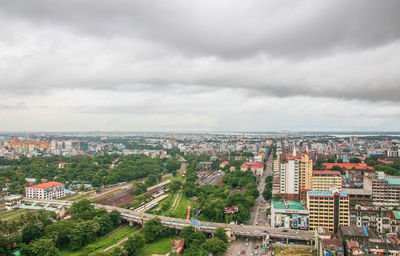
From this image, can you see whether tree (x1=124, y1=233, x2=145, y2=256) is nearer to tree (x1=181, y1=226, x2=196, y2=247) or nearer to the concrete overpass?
tree (x1=181, y1=226, x2=196, y2=247)

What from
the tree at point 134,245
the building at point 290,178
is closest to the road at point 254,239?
the building at point 290,178

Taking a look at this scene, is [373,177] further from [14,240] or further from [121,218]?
[14,240]

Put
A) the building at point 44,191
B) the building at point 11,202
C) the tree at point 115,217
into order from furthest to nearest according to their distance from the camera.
Result: the building at point 44,191
the building at point 11,202
the tree at point 115,217

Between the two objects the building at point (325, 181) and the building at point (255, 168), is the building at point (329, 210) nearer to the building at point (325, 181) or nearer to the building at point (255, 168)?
the building at point (325, 181)

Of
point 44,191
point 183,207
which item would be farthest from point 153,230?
point 44,191

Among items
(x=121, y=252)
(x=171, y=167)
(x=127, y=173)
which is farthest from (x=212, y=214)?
(x=171, y=167)

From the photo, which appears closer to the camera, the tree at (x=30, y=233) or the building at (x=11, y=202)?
the tree at (x=30, y=233)

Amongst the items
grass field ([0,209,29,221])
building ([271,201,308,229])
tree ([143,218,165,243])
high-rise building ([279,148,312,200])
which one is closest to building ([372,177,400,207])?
high-rise building ([279,148,312,200])
